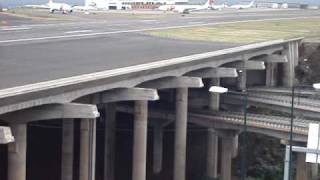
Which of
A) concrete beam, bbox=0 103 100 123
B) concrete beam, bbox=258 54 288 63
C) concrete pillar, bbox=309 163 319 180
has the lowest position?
concrete pillar, bbox=309 163 319 180

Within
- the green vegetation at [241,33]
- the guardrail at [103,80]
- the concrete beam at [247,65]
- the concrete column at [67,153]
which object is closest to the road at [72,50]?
the guardrail at [103,80]

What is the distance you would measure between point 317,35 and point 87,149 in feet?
167

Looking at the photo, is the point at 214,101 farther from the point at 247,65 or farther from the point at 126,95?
the point at 126,95

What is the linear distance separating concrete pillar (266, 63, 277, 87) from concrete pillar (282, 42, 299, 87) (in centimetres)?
89

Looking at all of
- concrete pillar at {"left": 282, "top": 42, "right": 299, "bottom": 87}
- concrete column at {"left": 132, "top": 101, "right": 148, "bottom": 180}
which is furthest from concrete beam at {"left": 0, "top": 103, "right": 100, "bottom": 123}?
concrete pillar at {"left": 282, "top": 42, "right": 299, "bottom": 87}

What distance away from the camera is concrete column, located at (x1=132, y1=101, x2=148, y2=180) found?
41719mm

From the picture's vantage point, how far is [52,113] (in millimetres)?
33781

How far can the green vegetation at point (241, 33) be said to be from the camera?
6906cm

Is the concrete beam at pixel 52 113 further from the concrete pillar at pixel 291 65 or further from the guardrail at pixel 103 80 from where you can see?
the concrete pillar at pixel 291 65

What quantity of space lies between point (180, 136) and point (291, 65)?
27.3 m

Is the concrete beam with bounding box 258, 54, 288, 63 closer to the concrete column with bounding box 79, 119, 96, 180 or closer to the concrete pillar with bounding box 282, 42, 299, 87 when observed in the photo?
the concrete pillar with bounding box 282, 42, 299, 87

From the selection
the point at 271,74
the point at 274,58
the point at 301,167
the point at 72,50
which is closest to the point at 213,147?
the point at 301,167

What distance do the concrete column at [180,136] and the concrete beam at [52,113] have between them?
14.6 m

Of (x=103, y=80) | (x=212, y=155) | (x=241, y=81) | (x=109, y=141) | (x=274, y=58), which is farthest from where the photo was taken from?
(x=274, y=58)
